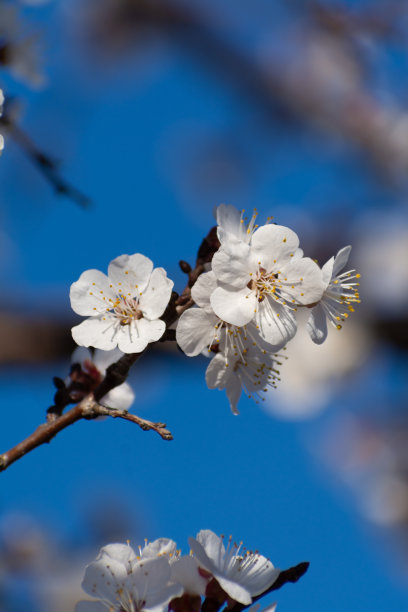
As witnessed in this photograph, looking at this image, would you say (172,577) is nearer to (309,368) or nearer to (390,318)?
(390,318)

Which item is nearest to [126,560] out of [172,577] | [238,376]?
[172,577]

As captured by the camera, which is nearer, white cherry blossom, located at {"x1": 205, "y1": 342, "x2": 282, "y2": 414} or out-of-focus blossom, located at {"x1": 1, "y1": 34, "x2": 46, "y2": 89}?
white cherry blossom, located at {"x1": 205, "y1": 342, "x2": 282, "y2": 414}

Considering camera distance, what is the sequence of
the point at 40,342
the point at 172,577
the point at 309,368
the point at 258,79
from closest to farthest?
the point at 172,577 < the point at 40,342 < the point at 309,368 < the point at 258,79

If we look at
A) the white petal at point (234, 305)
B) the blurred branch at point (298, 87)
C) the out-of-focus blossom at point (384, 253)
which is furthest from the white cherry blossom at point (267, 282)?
the blurred branch at point (298, 87)

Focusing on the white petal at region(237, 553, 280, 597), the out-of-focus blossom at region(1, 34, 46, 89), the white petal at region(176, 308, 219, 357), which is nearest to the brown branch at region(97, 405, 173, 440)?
the white petal at region(176, 308, 219, 357)

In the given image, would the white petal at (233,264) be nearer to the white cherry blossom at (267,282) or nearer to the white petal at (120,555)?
the white cherry blossom at (267,282)

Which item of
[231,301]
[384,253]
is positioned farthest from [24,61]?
[384,253]

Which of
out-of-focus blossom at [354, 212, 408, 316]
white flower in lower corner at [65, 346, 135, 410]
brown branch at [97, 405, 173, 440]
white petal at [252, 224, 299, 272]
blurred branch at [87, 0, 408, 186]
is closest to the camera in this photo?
brown branch at [97, 405, 173, 440]

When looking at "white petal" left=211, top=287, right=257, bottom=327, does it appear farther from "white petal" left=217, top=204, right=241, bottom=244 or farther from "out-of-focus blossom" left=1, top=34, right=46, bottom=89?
"out-of-focus blossom" left=1, top=34, right=46, bottom=89
